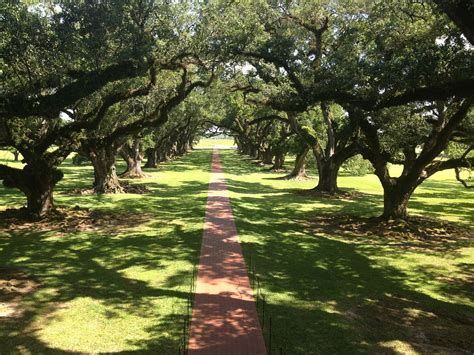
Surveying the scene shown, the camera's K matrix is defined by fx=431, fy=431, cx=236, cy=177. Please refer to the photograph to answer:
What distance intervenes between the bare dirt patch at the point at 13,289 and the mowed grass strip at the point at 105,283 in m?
0.04

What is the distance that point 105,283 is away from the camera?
10203mm

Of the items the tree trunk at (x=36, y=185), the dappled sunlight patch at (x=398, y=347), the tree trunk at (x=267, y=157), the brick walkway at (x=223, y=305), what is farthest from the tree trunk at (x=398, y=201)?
the tree trunk at (x=267, y=157)

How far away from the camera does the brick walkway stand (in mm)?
7180

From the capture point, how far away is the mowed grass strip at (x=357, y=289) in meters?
7.58

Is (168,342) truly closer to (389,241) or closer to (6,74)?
(389,241)

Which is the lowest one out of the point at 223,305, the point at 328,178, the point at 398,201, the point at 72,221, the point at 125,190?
the point at 223,305

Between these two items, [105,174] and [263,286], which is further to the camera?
[105,174]

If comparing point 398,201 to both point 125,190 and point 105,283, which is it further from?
point 125,190

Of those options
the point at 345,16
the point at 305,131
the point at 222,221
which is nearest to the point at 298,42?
the point at 345,16

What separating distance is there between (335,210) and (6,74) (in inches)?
619

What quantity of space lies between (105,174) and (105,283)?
17233 mm

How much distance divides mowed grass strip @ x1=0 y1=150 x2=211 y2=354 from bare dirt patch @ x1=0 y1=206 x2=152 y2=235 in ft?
0.29

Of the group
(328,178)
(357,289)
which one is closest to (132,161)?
(328,178)

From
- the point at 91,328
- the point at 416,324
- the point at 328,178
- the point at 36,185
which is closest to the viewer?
the point at 91,328
